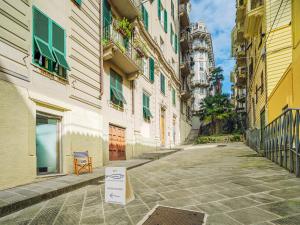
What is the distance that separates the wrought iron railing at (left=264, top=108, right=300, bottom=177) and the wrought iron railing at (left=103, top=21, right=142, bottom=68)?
7.70 metres

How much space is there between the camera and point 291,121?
589 cm

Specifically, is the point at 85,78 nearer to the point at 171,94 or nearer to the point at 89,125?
the point at 89,125

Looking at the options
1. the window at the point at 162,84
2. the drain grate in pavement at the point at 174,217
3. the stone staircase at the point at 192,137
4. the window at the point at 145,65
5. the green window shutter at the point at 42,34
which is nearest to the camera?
the drain grate in pavement at the point at 174,217

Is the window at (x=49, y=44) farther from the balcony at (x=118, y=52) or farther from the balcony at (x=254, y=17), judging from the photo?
the balcony at (x=254, y=17)

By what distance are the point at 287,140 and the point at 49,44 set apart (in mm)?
7556

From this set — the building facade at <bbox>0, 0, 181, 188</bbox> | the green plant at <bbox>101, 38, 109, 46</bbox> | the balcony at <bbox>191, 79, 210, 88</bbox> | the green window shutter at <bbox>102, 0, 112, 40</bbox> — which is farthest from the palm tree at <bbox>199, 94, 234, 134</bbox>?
the green plant at <bbox>101, 38, 109, 46</bbox>

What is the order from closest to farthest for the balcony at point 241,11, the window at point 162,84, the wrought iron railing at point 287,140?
the wrought iron railing at point 287,140
the window at point 162,84
the balcony at point 241,11

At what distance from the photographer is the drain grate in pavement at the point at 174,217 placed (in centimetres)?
334

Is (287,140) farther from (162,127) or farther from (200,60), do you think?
(200,60)

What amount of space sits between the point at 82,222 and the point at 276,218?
2.84 m

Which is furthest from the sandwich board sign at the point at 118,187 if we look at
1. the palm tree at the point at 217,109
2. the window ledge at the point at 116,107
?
the palm tree at the point at 217,109

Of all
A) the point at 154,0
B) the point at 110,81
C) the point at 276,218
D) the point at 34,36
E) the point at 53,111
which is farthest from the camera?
the point at 154,0

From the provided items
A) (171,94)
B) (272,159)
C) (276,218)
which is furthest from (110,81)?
(171,94)

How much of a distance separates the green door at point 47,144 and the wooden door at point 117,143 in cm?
392
